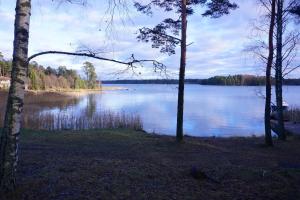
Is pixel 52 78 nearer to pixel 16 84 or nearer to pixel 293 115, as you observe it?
pixel 293 115

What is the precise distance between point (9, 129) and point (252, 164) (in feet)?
24.7

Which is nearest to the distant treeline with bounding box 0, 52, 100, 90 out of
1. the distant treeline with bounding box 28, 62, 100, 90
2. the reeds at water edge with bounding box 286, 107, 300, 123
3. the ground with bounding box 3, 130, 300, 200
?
the distant treeline with bounding box 28, 62, 100, 90

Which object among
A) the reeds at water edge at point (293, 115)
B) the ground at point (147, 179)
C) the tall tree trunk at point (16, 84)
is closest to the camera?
the tall tree trunk at point (16, 84)

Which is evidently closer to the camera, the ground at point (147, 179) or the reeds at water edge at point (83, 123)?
the ground at point (147, 179)

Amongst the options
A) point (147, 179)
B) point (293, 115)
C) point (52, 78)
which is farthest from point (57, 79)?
point (147, 179)

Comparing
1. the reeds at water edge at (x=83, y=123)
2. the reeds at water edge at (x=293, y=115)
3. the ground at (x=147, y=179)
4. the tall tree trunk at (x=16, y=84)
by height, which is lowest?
the reeds at water edge at (x=83, y=123)

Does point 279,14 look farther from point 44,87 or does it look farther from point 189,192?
point 44,87

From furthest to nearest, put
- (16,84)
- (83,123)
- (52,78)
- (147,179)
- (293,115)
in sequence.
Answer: (52,78)
(293,115)
(83,123)
(147,179)
(16,84)

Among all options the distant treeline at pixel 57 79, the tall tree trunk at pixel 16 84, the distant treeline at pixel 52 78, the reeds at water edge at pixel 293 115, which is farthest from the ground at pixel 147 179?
the distant treeline at pixel 57 79

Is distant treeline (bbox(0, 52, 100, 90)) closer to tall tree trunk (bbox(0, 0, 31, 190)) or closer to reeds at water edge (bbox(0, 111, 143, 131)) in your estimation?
reeds at water edge (bbox(0, 111, 143, 131))

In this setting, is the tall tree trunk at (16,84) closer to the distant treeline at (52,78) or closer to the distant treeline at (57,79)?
the distant treeline at (52,78)

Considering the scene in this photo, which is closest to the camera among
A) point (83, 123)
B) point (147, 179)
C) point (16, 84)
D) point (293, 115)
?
point (16, 84)

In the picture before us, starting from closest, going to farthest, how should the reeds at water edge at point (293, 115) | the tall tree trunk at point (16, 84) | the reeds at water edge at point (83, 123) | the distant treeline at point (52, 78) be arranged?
the tall tree trunk at point (16, 84) < the reeds at water edge at point (83, 123) < the reeds at water edge at point (293, 115) < the distant treeline at point (52, 78)

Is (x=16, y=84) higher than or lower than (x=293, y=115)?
higher
